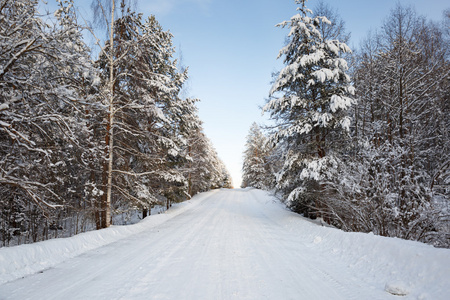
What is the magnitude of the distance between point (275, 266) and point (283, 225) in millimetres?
5677

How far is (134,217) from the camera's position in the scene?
16.6m

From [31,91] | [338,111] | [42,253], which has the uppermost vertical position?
[338,111]

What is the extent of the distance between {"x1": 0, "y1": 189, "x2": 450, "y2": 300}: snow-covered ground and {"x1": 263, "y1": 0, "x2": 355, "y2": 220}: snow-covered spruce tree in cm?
404

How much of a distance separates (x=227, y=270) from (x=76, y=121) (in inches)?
206

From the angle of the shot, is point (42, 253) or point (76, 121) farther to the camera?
point (76, 121)

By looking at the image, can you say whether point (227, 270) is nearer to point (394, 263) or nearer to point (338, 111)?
point (394, 263)

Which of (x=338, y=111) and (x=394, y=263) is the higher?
(x=338, y=111)

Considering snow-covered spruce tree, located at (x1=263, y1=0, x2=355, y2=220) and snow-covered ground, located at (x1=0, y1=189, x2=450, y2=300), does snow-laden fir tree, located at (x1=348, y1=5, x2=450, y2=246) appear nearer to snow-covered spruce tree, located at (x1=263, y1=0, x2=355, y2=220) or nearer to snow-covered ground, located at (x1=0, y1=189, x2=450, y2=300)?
snow-covered spruce tree, located at (x1=263, y1=0, x2=355, y2=220)

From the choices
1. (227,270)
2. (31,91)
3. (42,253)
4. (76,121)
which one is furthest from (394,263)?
(31,91)

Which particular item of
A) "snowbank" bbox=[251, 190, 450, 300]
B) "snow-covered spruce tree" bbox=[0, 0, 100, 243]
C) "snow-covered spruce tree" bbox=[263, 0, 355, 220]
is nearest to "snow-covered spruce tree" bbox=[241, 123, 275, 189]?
"snow-covered spruce tree" bbox=[263, 0, 355, 220]

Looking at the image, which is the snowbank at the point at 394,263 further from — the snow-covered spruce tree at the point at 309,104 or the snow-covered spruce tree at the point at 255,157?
the snow-covered spruce tree at the point at 255,157

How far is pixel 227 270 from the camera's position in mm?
4371

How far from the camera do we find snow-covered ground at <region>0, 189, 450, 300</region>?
335 cm

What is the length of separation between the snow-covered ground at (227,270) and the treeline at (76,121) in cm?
132
